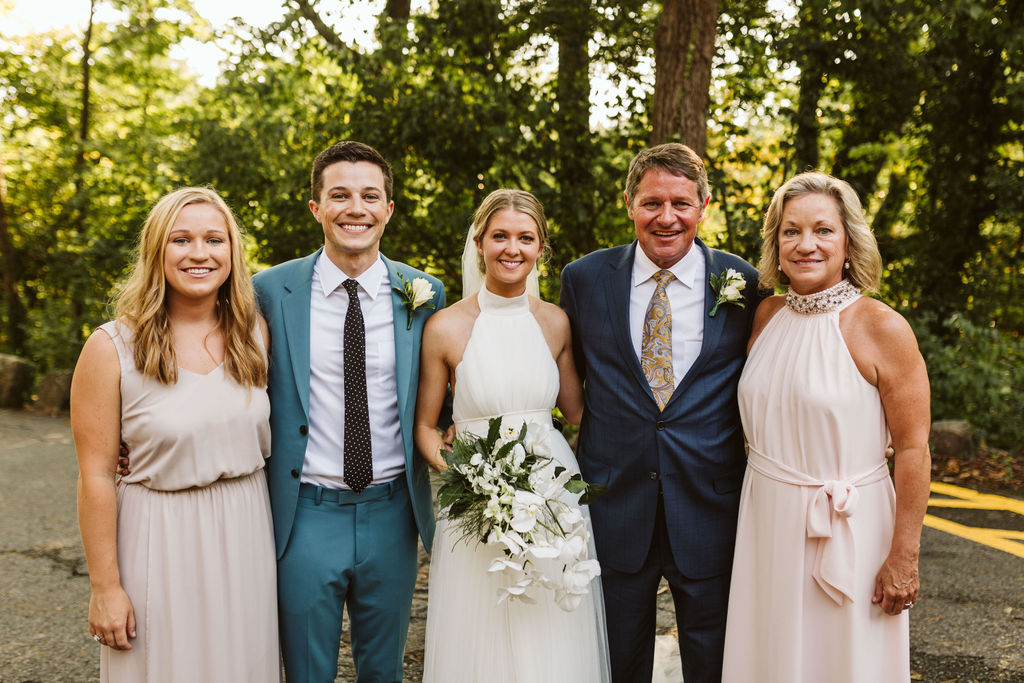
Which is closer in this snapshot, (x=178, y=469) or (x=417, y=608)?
(x=178, y=469)

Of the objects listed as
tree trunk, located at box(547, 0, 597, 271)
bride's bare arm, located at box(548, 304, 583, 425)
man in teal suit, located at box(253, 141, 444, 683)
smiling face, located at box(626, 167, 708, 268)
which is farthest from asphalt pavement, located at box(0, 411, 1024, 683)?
tree trunk, located at box(547, 0, 597, 271)

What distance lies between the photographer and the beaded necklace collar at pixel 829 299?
2.94m

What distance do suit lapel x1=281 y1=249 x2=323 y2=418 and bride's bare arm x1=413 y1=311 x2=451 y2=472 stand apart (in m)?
0.48

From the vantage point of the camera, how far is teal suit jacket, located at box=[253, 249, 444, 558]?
3.03m

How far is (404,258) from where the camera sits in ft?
26.7

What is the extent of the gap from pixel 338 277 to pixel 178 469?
0.97 meters

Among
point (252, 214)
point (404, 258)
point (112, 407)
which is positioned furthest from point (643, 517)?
point (252, 214)

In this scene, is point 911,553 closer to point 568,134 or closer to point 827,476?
point 827,476

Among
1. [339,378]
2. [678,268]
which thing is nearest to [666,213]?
[678,268]

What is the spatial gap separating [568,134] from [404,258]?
203cm

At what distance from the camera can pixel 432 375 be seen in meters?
3.31

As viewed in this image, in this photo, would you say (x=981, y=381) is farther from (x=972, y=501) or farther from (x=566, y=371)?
(x=566, y=371)

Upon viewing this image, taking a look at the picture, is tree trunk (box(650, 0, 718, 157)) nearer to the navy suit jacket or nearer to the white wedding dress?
the navy suit jacket

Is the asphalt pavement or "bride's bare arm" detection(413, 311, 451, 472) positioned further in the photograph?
the asphalt pavement
